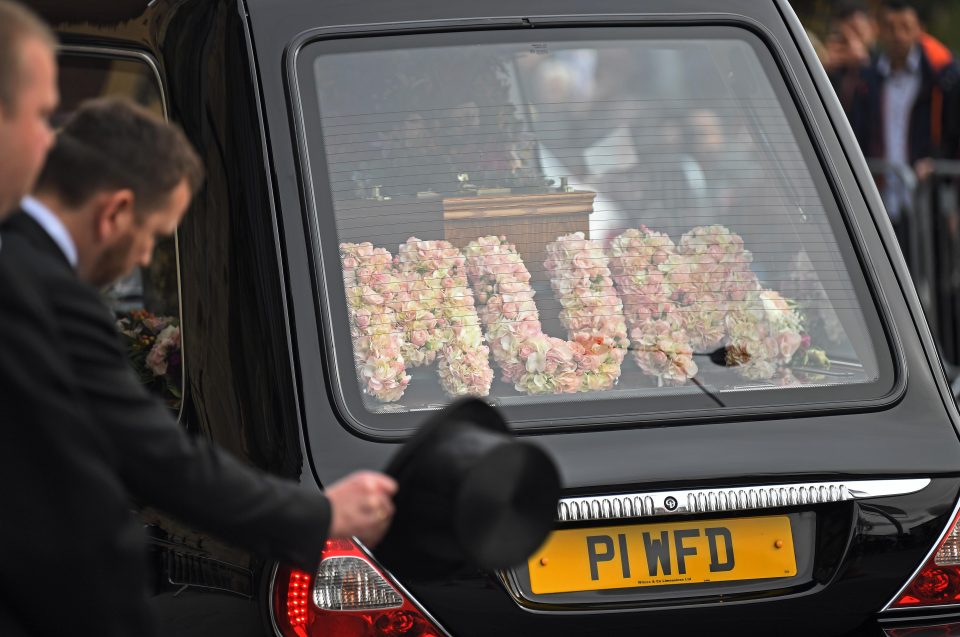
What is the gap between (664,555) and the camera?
11.0 feet

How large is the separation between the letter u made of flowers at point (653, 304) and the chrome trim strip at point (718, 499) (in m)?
0.43

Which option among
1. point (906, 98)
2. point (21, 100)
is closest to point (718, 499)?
point (21, 100)

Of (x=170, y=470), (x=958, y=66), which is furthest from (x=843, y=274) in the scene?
(x=958, y=66)

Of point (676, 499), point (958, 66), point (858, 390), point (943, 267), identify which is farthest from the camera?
point (958, 66)

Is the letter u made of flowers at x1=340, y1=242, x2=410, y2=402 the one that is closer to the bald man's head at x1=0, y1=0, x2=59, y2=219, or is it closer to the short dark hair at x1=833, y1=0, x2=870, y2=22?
the bald man's head at x1=0, y1=0, x2=59, y2=219

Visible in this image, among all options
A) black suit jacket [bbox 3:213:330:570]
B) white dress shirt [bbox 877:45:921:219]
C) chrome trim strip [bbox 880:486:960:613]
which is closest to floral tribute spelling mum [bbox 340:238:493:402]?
chrome trim strip [bbox 880:486:960:613]

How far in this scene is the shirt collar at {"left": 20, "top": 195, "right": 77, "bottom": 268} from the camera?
6.91ft

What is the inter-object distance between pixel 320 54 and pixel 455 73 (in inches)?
13.3

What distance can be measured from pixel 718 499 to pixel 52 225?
1.64 metres

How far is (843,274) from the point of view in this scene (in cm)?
392

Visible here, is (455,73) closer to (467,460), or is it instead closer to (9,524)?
(467,460)

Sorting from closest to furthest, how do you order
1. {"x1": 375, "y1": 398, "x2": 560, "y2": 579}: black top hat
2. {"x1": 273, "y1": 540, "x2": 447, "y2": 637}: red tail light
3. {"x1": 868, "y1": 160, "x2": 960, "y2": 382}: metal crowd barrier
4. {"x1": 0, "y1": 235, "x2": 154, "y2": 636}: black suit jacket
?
1. {"x1": 0, "y1": 235, "x2": 154, "y2": 636}: black suit jacket
2. {"x1": 375, "y1": 398, "x2": 560, "y2": 579}: black top hat
3. {"x1": 273, "y1": 540, "x2": 447, "y2": 637}: red tail light
4. {"x1": 868, "y1": 160, "x2": 960, "y2": 382}: metal crowd barrier

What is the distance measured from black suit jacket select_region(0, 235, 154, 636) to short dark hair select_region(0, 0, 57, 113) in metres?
0.17

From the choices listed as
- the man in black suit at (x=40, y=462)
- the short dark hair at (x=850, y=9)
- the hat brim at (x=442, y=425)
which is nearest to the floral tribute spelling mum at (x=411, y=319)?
the hat brim at (x=442, y=425)
